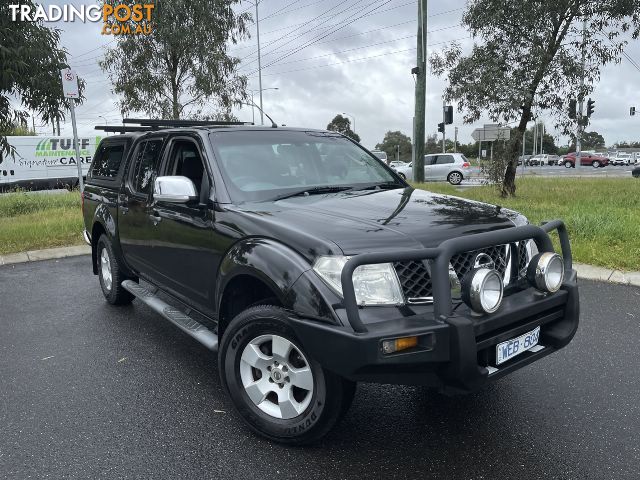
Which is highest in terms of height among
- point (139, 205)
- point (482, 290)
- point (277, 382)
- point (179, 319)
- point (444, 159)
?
point (444, 159)

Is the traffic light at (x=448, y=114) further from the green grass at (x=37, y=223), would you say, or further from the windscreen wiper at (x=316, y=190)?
the windscreen wiper at (x=316, y=190)

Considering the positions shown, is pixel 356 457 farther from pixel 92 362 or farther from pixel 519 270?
pixel 92 362

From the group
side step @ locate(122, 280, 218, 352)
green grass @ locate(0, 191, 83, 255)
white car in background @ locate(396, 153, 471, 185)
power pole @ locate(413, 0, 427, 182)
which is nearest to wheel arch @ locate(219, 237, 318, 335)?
side step @ locate(122, 280, 218, 352)

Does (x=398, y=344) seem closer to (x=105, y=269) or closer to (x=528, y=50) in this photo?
(x=105, y=269)

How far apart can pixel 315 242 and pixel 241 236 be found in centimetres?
63

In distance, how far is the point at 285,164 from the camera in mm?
3920

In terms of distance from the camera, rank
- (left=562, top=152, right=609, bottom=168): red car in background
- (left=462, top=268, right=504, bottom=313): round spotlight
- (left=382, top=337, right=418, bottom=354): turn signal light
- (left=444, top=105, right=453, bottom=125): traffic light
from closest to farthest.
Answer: (left=382, top=337, right=418, bottom=354): turn signal light, (left=462, top=268, right=504, bottom=313): round spotlight, (left=444, top=105, right=453, bottom=125): traffic light, (left=562, top=152, right=609, bottom=168): red car in background

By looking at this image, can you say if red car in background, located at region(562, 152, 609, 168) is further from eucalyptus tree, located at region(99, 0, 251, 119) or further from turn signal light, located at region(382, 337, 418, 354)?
turn signal light, located at region(382, 337, 418, 354)

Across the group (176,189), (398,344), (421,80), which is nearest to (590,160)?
(421,80)

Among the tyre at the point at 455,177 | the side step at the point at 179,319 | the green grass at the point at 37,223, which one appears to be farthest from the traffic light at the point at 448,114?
the side step at the point at 179,319

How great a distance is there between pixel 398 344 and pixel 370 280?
0.35m

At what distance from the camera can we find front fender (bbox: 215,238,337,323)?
101 inches

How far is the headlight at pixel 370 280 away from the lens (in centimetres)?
257

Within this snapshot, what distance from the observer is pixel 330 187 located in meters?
3.82
